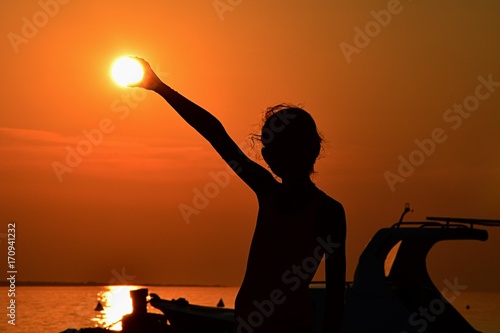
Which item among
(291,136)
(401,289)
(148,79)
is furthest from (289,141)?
(401,289)

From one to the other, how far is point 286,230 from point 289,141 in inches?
16.3

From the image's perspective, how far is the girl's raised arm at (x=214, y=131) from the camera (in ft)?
13.4

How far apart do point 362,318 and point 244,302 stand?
11.4 m

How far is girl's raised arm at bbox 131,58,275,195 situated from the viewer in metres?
4.09

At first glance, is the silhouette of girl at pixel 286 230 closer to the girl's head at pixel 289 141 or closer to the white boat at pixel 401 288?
the girl's head at pixel 289 141

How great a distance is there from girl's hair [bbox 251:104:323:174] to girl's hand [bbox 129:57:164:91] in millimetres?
531

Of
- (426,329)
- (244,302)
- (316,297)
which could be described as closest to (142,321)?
(316,297)

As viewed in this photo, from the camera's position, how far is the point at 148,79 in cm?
414

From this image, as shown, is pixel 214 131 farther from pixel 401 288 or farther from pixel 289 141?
pixel 401 288

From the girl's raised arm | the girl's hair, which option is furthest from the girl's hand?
the girl's hair

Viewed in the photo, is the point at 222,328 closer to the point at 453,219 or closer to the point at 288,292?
the point at 453,219

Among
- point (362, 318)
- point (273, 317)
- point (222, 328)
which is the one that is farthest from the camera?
point (222, 328)

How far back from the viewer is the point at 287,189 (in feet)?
13.4

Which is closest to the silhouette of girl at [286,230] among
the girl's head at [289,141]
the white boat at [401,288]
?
the girl's head at [289,141]
